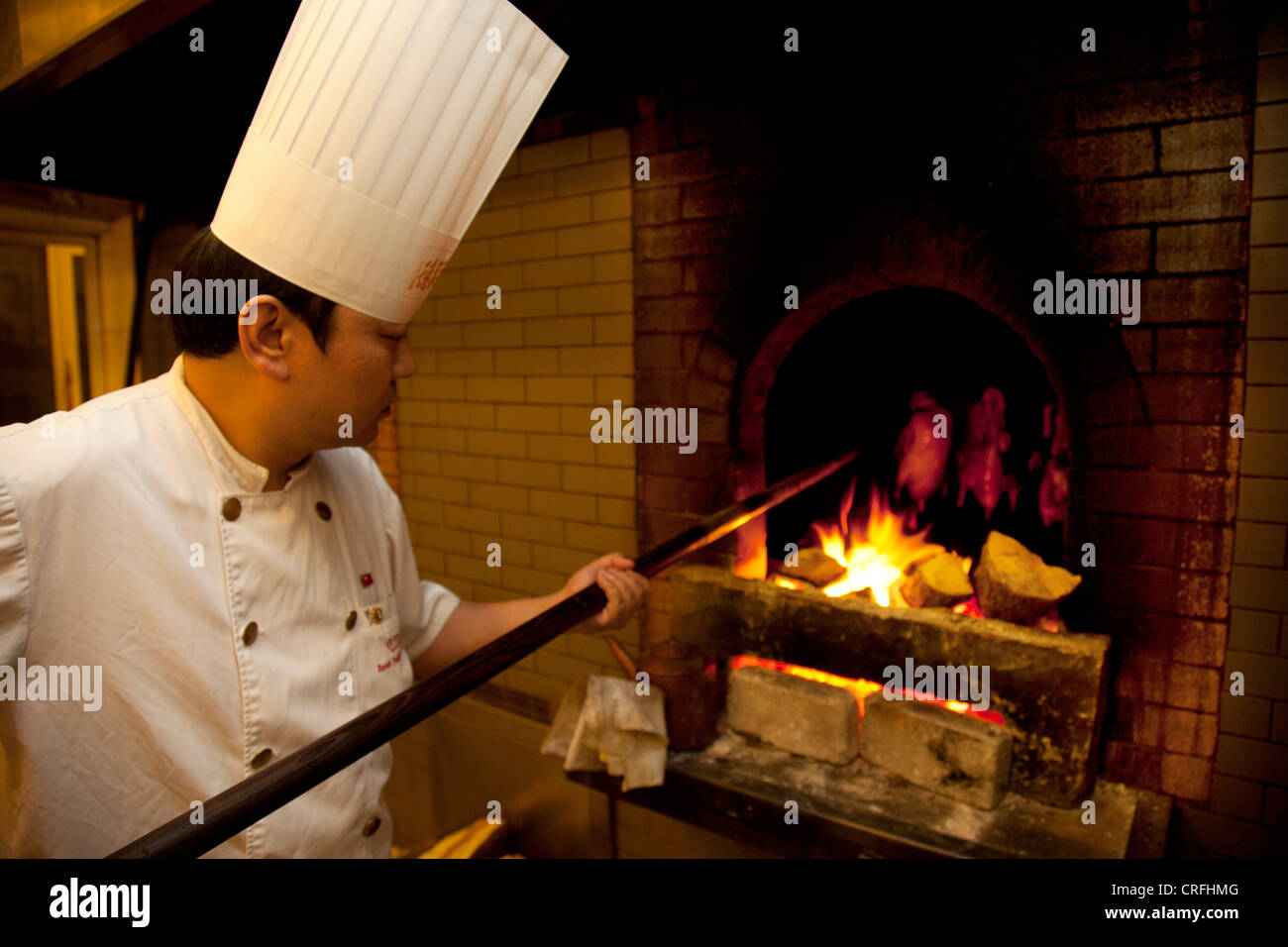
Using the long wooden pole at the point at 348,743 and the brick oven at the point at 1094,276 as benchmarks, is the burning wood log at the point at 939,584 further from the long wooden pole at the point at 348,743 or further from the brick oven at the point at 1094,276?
the long wooden pole at the point at 348,743

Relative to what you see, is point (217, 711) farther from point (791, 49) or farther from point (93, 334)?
point (93, 334)

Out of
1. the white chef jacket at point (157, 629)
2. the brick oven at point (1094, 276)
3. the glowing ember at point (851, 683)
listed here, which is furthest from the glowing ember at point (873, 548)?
the white chef jacket at point (157, 629)

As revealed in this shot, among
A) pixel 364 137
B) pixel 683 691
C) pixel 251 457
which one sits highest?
pixel 364 137

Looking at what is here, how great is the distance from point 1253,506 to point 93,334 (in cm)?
647

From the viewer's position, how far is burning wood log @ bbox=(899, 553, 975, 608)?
2457 mm

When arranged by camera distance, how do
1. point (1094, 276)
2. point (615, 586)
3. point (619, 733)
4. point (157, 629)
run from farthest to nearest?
point (619, 733)
point (1094, 276)
point (615, 586)
point (157, 629)

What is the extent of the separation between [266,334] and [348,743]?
2.56 feet

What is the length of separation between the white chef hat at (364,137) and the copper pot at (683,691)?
1542 millimetres

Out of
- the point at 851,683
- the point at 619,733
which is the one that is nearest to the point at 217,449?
the point at 619,733

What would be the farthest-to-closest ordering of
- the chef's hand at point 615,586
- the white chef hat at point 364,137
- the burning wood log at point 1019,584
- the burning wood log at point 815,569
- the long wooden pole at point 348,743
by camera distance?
the burning wood log at point 815,569 < the burning wood log at point 1019,584 < the chef's hand at point 615,586 < the white chef hat at point 364,137 < the long wooden pole at point 348,743

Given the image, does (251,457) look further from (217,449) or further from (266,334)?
(266,334)

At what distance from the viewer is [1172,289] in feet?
6.74

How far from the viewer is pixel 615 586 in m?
1.92

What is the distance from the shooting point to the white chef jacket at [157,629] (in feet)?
4.61
